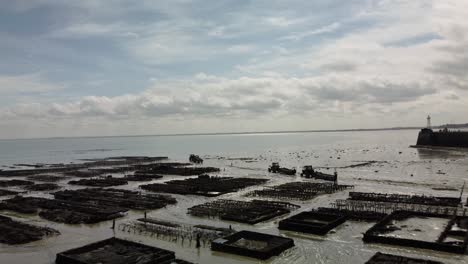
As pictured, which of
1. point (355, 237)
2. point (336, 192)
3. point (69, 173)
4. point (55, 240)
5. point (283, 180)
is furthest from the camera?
point (69, 173)

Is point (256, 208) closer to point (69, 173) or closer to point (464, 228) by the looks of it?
point (464, 228)

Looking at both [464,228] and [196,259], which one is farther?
[464,228]

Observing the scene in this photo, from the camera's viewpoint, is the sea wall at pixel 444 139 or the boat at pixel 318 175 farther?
the sea wall at pixel 444 139

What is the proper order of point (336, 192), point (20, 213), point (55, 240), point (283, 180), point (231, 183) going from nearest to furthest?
point (55, 240) < point (20, 213) < point (336, 192) < point (231, 183) < point (283, 180)

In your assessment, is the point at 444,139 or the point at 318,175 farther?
the point at 444,139

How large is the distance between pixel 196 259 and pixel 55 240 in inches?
588

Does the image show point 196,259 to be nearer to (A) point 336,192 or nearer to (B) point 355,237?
(B) point 355,237

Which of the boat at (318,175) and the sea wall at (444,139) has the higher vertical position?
the sea wall at (444,139)

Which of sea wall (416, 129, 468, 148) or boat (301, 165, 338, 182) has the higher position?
sea wall (416, 129, 468, 148)

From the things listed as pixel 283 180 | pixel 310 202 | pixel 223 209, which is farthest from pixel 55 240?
pixel 283 180

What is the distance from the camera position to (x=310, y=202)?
5084 cm

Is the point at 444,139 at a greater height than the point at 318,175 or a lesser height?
greater

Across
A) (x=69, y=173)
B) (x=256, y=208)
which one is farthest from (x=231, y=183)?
(x=69, y=173)

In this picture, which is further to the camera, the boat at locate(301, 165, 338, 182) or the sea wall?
the sea wall
